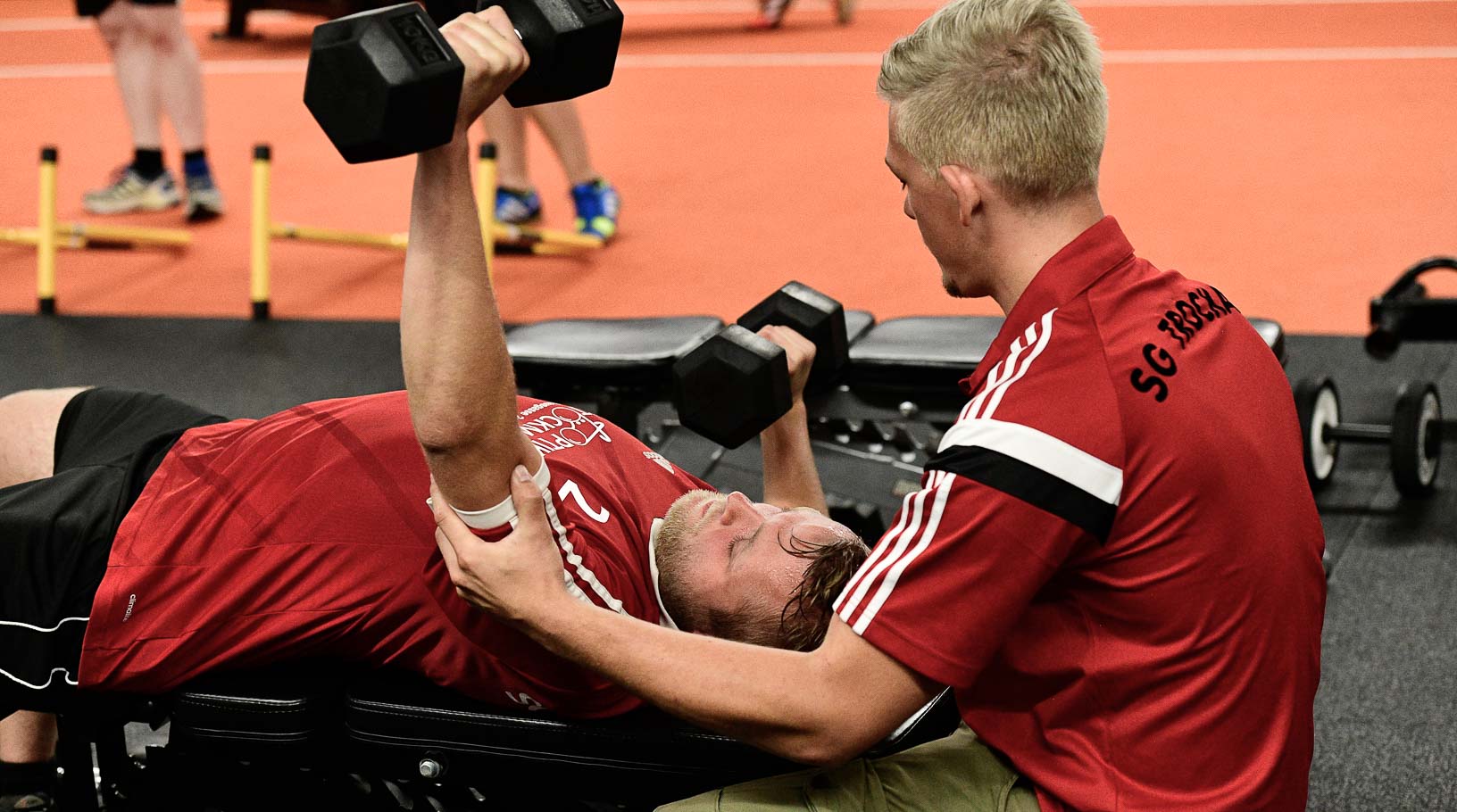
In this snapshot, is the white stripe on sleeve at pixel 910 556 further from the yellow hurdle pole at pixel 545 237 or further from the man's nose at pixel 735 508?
the yellow hurdle pole at pixel 545 237

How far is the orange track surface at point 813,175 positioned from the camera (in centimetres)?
438

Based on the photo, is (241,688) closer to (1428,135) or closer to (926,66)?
(926,66)

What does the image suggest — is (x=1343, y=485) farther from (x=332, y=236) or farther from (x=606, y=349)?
(x=332, y=236)

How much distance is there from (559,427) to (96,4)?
333 centimetres

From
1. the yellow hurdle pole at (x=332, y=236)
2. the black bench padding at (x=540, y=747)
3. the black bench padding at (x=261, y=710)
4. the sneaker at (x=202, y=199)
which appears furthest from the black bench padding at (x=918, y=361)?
the sneaker at (x=202, y=199)

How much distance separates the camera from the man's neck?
4.40ft

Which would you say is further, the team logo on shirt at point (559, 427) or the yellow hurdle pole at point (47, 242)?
the yellow hurdle pole at point (47, 242)

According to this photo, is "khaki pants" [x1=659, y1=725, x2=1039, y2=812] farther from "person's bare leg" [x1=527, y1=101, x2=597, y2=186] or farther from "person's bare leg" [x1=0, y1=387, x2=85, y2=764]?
"person's bare leg" [x1=527, y1=101, x2=597, y2=186]

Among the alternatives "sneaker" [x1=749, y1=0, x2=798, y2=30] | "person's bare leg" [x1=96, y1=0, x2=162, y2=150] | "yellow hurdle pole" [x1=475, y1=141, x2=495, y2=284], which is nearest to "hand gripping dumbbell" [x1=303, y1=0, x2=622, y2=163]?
"yellow hurdle pole" [x1=475, y1=141, x2=495, y2=284]

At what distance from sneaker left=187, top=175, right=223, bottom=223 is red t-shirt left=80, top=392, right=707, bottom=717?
348cm

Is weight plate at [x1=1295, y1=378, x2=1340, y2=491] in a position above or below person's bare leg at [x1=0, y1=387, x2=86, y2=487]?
below

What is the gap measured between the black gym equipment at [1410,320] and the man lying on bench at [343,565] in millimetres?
1852

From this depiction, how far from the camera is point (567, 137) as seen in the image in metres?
4.56

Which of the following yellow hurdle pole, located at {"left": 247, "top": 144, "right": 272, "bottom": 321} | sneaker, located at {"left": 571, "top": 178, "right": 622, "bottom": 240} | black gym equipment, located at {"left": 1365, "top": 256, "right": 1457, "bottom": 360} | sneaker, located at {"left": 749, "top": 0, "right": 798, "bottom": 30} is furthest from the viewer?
sneaker, located at {"left": 749, "top": 0, "right": 798, "bottom": 30}
